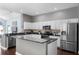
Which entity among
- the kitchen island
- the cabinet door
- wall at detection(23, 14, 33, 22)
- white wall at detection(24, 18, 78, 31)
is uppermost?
wall at detection(23, 14, 33, 22)

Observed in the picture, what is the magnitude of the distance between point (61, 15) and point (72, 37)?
1.39m

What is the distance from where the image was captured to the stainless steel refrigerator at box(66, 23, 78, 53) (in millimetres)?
2752

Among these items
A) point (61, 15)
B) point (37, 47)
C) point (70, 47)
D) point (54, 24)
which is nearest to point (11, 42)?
point (37, 47)

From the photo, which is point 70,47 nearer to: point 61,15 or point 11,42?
point 61,15

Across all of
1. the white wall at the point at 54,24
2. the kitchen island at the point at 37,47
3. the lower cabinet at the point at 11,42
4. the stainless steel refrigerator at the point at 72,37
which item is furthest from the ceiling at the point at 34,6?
the lower cabinet at the point at 11,42

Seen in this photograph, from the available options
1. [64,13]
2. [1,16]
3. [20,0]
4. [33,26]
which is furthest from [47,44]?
[33,26]

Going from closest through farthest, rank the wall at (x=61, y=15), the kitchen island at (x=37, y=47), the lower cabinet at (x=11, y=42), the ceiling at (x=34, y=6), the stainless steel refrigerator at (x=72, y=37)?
the kitchen island at (x=37, y=47) → the ceiling at (x=34, y=6) → the stainless steel refrigerator at (x=72, y=37) → the wall at (x=61, y=15) → the lower cabinet at (x=11, y=42)

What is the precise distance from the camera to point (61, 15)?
3551mm

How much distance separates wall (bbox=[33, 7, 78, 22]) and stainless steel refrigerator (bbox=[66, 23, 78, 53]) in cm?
64

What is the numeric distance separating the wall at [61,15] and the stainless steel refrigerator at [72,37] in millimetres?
635

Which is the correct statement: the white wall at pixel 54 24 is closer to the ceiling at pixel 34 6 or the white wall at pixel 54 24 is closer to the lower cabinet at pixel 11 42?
the ceiling at pixel 34 6

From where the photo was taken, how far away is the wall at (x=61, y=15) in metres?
3.09

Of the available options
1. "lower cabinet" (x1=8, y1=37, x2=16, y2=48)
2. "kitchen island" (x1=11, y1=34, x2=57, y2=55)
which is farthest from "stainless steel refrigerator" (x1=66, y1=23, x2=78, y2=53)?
"lower cabinet" (x1=8, y1=37, x2=16, y2=48)

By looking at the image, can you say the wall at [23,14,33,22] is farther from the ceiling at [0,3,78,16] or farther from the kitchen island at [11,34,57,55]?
the kitchen island at [11,34,57,55]
